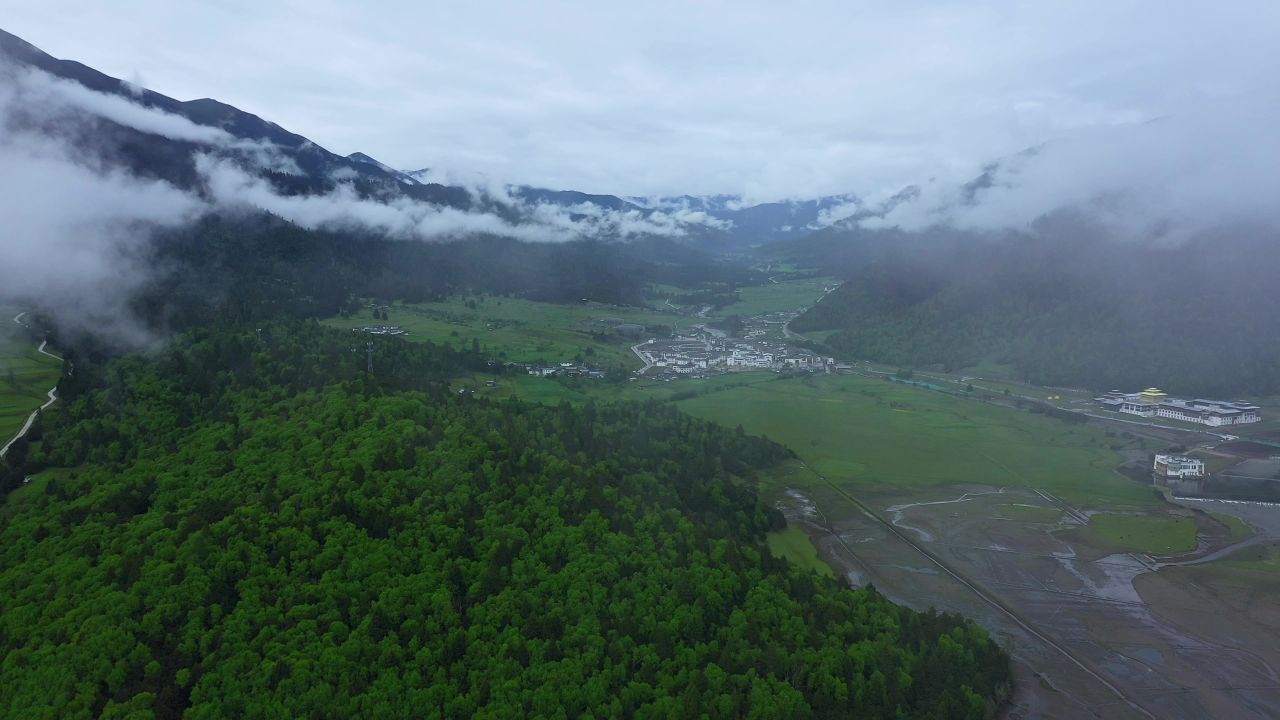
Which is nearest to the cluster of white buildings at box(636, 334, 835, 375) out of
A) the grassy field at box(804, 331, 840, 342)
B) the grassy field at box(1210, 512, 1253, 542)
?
the grassy field at box(804, 331, 840, 342)

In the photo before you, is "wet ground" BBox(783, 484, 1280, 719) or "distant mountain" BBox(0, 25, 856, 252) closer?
"wet ground" BBox(783, 484, 1280, 719)

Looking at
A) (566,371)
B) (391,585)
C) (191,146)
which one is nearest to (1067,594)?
(391,585)

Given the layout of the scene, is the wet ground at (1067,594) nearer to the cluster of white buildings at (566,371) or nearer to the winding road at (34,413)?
the cluster of white buildings at (566,371)

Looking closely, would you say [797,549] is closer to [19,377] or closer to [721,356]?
[19,377]

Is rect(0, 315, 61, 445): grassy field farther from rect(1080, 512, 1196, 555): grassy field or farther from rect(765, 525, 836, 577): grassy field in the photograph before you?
rect(1080, 512, 1196, 555): grassy field

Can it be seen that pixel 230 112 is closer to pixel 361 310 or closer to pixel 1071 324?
pixel 361 310
